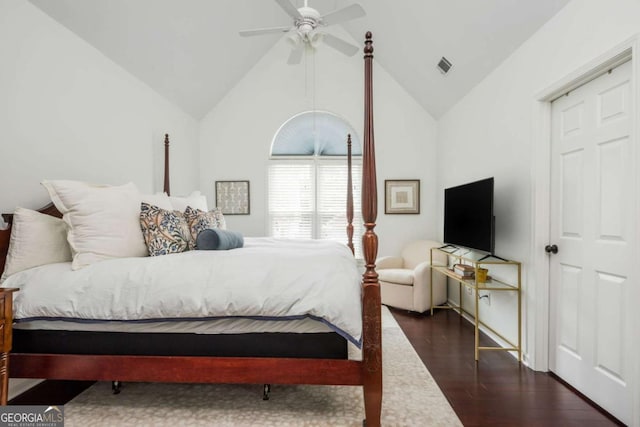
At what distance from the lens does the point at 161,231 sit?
211cm

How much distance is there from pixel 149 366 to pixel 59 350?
505 millimetres

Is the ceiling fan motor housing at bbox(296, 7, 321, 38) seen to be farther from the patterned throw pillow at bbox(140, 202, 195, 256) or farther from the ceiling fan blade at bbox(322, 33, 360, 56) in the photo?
the patterned throw pillow at bbox(140, 202, 195, 256)

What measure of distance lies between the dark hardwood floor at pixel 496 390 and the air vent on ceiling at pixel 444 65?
2780mm

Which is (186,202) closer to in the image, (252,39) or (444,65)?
(252,39)

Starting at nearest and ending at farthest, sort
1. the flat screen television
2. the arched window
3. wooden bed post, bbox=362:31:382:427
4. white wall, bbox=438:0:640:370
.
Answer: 1. wooden bed post, bbox=362:31:382:427
2. white wall, bbox=438:0:640:370
3. the flat screen television
4. the arched window

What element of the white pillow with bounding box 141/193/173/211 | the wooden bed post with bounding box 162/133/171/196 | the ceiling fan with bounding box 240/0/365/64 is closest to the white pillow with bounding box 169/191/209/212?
the white pillow with bounding box 141/193/173/211

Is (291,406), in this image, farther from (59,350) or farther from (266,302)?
(59,350)

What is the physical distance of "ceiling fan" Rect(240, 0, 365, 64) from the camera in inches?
97.1

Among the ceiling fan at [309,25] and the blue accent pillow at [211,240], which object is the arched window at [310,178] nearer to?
the ceiling fan at [309,25]

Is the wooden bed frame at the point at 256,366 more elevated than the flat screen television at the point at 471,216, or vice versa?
the flat screen television at the point at 471,216

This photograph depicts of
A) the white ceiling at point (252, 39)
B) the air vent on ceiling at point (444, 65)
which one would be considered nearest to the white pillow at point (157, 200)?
the white ceiling at point (252, 39)

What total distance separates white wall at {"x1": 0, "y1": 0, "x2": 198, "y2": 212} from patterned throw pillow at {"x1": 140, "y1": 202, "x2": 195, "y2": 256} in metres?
0.78

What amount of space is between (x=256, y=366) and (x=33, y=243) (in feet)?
4.72

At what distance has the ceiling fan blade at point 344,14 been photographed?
7.97 ft
